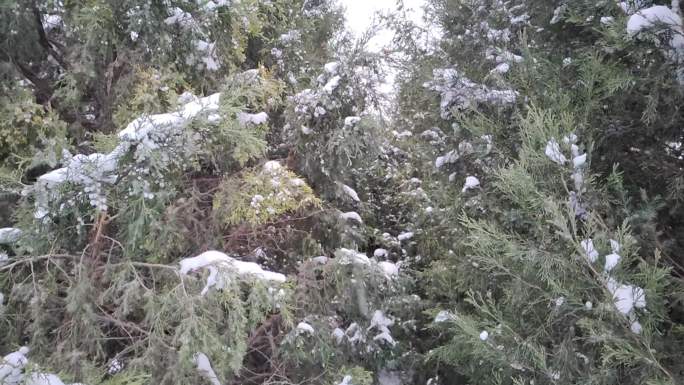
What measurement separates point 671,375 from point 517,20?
400cm

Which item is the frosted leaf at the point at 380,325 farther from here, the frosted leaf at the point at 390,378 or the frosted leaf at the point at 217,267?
the frosted leaf at the point at 217,267

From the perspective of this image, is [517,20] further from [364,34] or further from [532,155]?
[532,155]

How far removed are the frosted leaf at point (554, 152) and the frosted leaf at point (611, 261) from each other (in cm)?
79

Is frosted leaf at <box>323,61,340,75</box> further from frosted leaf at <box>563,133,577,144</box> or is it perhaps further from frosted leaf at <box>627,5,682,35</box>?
frosted leaf at <box>627,5,682,35</box>

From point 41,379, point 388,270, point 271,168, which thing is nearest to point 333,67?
point 271,168

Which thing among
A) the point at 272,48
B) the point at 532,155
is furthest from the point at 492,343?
the point at 272,48

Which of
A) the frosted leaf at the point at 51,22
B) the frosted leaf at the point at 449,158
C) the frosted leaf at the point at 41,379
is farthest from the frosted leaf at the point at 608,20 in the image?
the frosted leaf at the point at 51,22

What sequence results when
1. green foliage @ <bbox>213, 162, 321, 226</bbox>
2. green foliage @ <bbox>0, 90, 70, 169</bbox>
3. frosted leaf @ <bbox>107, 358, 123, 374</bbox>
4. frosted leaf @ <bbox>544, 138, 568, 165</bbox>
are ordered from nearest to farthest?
frosted leaf @ <bbox>544, 138, 568, 165</bbox>
frosted leaf @ <bbox>107, 358, 123, 374</bbox>
green foliage @ <bbox>0, 90, 70, 169</bbox>
green foliage @ <bbox>213, 162, 321, 226</bbox>

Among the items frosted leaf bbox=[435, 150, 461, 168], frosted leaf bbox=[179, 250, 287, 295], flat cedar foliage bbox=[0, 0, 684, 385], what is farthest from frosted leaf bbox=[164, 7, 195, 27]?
frosted leaf bbox=[435, 150, 461, 168]

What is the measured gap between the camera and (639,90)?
12.3 feet

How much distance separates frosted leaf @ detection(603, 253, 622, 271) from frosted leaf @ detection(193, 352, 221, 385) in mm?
3119

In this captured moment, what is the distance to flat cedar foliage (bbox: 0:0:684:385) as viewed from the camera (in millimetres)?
3525

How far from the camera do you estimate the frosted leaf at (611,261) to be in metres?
3.20

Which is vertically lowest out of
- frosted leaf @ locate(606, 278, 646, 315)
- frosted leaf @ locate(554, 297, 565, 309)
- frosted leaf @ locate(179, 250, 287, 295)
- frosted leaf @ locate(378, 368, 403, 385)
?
frosted leaf @ locate(378, 368, 403, 385)
